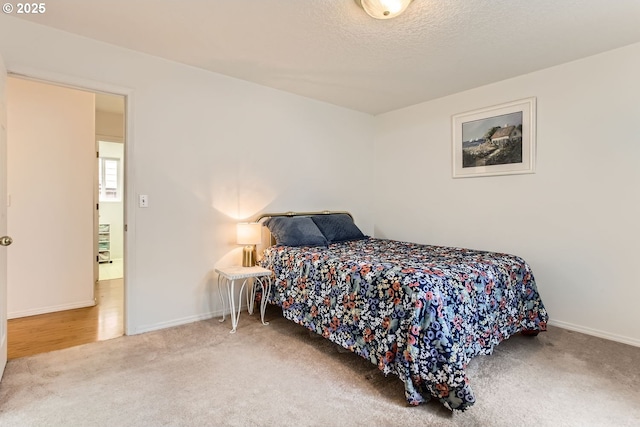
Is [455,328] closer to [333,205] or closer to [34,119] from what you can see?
[333,205]

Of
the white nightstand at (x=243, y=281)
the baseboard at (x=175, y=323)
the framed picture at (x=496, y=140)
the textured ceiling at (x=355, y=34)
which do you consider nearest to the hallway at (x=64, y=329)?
the baseboard at (x=175, y=323)

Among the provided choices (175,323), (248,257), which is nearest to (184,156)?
(248,257)

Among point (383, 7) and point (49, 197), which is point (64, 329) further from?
point (383, 7)

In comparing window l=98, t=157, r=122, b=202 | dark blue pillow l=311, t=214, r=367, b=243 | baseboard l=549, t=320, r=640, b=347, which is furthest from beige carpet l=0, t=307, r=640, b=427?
window l=98, t=157, r=122, b=202

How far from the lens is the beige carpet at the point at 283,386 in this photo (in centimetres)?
169

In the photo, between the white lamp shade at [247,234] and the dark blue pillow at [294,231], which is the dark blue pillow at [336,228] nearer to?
the dark blue pillow at [294,231]

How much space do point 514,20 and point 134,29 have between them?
2626mm

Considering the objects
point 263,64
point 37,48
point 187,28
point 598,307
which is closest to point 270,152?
point 263,64

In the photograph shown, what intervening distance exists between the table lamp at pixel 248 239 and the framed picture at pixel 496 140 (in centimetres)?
228

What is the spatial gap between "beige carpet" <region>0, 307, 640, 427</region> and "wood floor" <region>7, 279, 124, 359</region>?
0.20m

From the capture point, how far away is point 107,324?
302 centimetres

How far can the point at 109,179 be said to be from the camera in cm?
648

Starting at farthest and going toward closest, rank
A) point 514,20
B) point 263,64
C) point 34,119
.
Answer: point 34,119 → point 263,64 → point 514,20

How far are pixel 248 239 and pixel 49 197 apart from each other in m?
2.10
